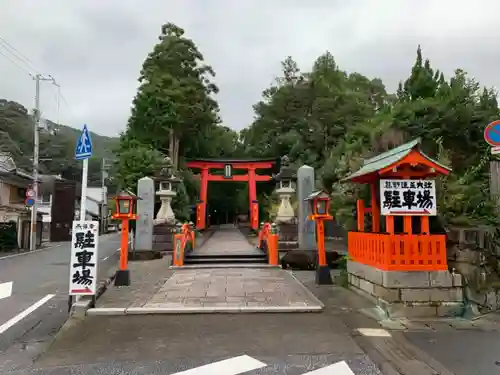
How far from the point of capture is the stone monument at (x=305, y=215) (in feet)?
51.4

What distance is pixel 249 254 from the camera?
1507cm

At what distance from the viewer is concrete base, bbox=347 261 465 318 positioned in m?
7.17

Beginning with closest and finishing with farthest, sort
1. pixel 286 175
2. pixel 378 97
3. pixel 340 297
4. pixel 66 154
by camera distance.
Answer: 1. pixel 340 297
2. pixel 286 175
3. pixel 378 97
4. pixel 66 154

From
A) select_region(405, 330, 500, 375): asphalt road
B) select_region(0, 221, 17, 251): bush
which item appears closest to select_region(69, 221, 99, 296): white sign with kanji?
select_region(405, 330, 500, 375): asphalt road

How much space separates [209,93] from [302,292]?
86.2 feet

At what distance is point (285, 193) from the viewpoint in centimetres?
2083

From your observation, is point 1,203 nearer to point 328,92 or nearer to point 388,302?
point 328,92

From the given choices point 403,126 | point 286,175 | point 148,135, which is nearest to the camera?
point 403,126

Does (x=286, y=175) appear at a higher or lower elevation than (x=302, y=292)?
higher

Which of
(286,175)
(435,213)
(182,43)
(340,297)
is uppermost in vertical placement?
(182,43)

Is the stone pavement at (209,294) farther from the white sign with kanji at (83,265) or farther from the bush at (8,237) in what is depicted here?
the bush at (8,237)


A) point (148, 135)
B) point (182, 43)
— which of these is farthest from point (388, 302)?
point (182, 43)

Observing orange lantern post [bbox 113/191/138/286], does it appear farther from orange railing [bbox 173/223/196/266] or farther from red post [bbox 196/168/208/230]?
red post [bbox 196/168/208/230]

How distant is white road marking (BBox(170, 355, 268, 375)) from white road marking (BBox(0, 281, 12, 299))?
7.20 m
